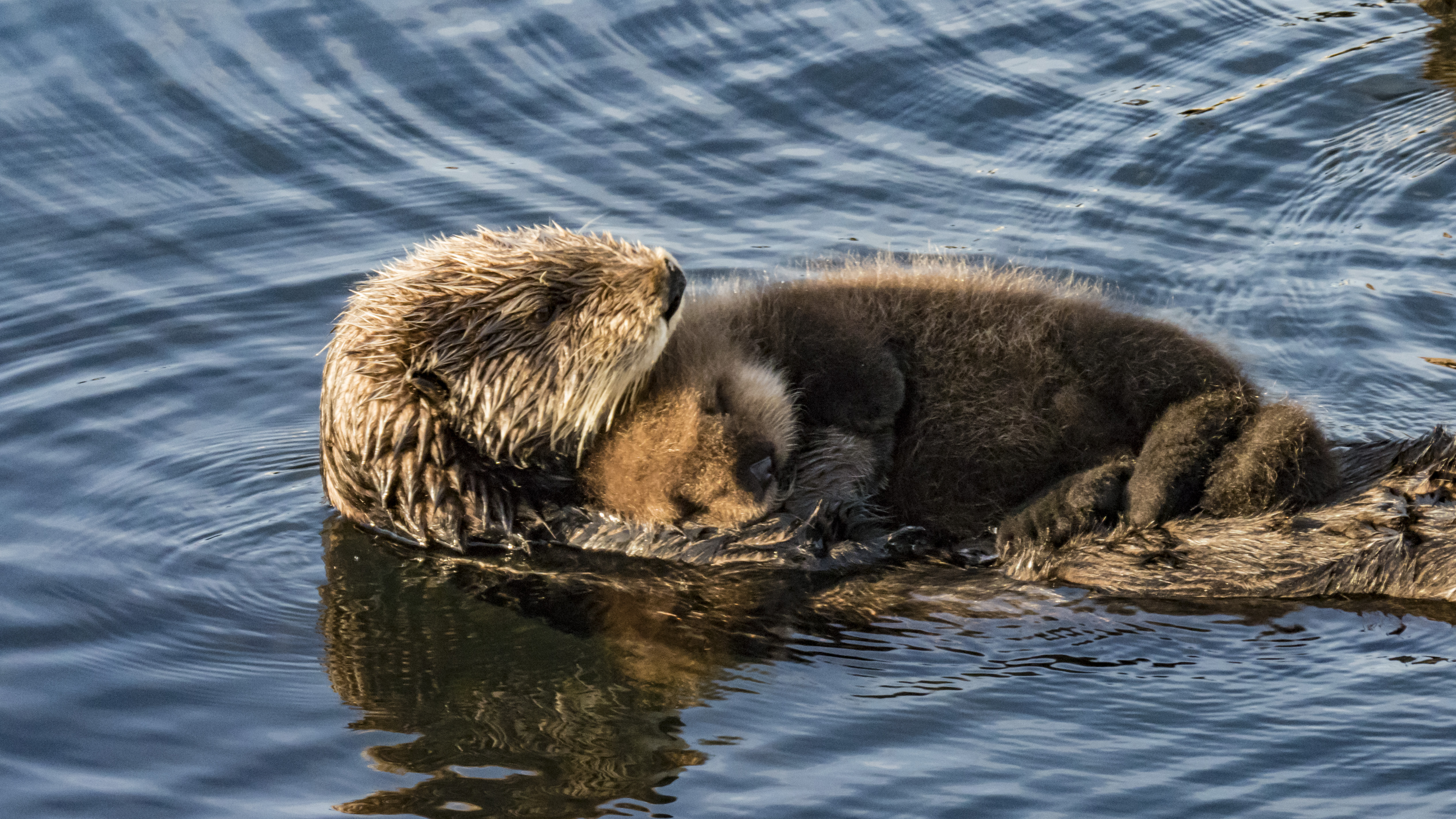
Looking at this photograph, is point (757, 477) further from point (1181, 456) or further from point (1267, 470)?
point (1267, 470)

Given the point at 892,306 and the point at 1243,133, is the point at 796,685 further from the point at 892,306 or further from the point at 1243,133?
the point at 1243,133

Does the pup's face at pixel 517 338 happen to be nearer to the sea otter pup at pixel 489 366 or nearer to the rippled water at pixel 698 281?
the sea otter pup at pixel 489 366

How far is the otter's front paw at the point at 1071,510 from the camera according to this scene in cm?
448

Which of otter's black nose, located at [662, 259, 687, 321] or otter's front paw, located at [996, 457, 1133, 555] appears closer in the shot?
otter's black nose, located at [662, 259, 687, 321]

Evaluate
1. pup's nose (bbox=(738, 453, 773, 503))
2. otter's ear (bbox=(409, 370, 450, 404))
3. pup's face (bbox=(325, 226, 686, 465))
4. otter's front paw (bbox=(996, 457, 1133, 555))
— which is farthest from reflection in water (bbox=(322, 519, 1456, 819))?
otter's ear (bbox=(409, 370, 450, 404))

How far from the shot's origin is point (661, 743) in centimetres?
427

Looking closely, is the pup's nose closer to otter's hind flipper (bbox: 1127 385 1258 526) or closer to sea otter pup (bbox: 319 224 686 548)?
sea otter pup (bbox: 319 224 686 548)

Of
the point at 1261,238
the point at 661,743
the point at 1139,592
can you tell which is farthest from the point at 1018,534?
the point at 1261,238

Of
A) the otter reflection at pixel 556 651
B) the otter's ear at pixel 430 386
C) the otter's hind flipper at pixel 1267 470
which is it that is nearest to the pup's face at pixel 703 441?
the otter reflection at pixel 556 651

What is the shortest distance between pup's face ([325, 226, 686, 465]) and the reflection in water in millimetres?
565

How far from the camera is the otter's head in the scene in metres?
4.37

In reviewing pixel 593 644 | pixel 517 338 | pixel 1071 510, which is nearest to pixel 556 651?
pixel 593 644

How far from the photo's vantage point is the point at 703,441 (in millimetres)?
4344

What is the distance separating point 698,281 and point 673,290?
8.93 feet
